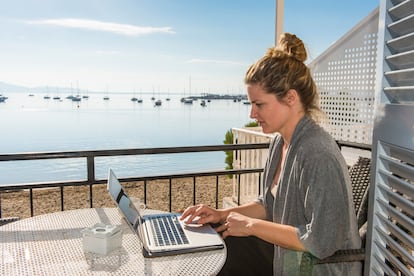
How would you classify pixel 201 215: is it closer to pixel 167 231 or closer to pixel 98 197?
pixel 167 231

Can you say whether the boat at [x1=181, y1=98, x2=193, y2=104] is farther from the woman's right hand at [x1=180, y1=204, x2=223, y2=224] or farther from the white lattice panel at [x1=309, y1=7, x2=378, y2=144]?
the woman's right hand at [x1=180, y1=204, x2=223, y2=224]

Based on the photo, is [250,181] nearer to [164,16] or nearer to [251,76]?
[251,76]

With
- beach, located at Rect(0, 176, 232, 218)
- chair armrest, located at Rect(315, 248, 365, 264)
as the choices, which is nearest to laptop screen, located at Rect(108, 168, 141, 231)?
chair armrest, located at Rect(315, 248, 365, 264)

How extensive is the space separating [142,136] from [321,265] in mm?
7561

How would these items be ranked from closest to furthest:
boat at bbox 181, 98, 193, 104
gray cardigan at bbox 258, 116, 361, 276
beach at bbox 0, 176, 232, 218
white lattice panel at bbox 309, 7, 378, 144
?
1. gray cardigan at bbox 258, 116, 361, 276
2. white lattice panel at bbox 309, 7, 378, 144
3. beach at bbox 0, 176, 232, 218
4. boat at bbox 181, 98, 193, 104

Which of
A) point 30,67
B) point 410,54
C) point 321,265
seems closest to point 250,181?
point 321,265

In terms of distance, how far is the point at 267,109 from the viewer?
1.52m

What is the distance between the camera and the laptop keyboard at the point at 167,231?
1.33m

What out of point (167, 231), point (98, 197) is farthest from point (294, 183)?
point (98, 197)

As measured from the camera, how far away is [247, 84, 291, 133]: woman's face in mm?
1498

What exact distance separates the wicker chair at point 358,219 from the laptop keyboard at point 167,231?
18.4 inches

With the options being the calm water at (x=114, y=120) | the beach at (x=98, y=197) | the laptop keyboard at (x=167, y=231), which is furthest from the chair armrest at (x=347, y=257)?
the beach at (x=98, y=197)

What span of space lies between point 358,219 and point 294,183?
1.32 ft

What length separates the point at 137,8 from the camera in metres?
11.3
